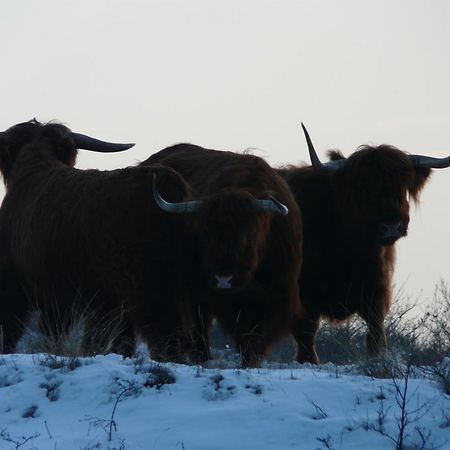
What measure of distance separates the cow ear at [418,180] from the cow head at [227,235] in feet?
10.5

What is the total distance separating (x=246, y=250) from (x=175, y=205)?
72cm

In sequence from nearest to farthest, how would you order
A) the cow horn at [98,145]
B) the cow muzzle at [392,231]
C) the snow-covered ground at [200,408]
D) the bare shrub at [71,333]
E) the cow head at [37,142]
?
the snow-covered ground at [200,408] < the bare shrub at [71,333] < the cow muzzle at [392,231] < the cow head at [37,142] < the cow horn at [98,145]

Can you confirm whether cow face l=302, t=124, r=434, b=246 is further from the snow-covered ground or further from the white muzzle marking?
the snow-covered ground

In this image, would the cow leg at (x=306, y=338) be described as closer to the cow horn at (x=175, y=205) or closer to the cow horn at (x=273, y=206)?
the cow horn at (x=273, y=206)

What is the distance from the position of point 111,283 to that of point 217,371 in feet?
8.31

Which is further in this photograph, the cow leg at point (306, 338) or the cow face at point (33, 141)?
the cow leg at point (306, 338)

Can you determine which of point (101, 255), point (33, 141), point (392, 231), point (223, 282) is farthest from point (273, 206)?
point (33, 141)

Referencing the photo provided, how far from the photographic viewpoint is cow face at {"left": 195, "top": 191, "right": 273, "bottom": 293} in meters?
10.0

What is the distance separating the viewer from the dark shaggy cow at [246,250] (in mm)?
10062

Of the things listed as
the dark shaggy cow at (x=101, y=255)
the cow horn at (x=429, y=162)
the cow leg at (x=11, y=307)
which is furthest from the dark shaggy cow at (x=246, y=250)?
the cow horn at (x=429, y=162)

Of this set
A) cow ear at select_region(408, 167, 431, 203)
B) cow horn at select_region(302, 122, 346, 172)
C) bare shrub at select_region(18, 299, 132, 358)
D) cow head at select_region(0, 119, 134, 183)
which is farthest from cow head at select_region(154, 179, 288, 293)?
cow ear at select_region(408, 167, 431, 203)

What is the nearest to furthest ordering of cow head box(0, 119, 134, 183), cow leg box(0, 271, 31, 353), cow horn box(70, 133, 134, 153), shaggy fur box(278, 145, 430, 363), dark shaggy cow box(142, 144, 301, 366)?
dark shaggy cow box(142, 144, 301, 366)
cow leg box(0, 271, 31, 353)
cow head box(0, 119, 134, 183)
shaggy fur box(278, 145, 430, 363)
cow horn box(70, 133, 134, 153)

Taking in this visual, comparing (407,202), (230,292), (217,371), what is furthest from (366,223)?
(217,371)

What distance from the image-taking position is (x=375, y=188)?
12.4m
